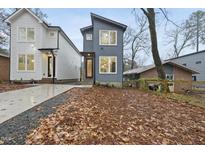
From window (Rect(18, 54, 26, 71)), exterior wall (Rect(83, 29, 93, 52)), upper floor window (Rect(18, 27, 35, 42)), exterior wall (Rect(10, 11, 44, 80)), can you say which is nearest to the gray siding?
exterior wall (Rect(83, 29, 93, 52))

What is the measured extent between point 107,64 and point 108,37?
95.6 inches

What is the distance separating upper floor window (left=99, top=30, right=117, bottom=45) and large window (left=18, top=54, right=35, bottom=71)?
21.9 ft

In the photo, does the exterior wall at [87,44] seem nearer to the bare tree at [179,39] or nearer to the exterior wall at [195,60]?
the exterior wall at [195,60]

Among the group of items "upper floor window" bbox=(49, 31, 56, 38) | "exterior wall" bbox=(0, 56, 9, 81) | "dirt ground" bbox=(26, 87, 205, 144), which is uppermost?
"upper floor window" bbox=(49, 31, 56, 38)

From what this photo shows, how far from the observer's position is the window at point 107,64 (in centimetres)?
1925

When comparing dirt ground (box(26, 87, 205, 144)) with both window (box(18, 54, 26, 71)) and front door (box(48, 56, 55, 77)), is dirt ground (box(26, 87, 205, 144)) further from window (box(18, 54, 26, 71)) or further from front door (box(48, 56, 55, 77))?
front door (box(48, 56, 55, 77))

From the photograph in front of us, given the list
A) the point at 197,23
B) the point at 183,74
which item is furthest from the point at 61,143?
the point at 197,23

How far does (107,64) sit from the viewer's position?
63.9 ft

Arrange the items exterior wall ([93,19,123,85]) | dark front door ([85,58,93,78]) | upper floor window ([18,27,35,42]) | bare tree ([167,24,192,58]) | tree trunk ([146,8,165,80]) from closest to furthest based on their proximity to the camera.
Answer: tree trunk ([146,8,165,80]) → exterior wall ([93,19,123,85]) → upper floor window ([18,27,35,42]) → dark front door ([85,58,93,78]) → bare tree ([167,24,192,58])

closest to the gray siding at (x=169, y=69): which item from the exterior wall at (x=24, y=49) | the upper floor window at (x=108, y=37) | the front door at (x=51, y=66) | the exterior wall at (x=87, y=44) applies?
the upper floor window at (x=108, y=37)

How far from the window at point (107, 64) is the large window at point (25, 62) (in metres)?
6.36

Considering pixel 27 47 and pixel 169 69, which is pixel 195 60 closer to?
pixel 169 69

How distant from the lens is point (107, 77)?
1925 centimetres

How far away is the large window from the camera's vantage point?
19844 mm
